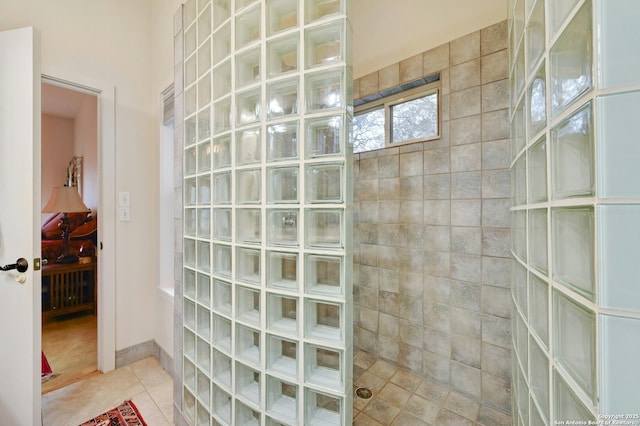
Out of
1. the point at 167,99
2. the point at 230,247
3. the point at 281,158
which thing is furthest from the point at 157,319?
the point at 281,158

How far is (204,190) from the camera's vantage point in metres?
1.17

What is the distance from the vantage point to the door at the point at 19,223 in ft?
4.03

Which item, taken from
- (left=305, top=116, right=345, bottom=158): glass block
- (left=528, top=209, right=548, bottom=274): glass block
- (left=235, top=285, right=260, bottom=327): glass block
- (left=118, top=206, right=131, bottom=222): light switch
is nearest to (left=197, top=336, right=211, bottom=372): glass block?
(left=235, top=285, right=260, bottom=327): glass block

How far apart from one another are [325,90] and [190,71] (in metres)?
0.89

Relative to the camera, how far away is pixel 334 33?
0.77 metres

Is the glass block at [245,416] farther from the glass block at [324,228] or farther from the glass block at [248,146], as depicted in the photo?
the glass block at [248,146]

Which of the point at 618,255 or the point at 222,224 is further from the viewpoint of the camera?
the point at 222,224

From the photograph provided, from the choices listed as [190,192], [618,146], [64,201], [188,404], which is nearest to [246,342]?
[188,404]

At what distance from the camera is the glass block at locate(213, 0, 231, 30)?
1.06 m

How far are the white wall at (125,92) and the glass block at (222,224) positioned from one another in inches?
58.0

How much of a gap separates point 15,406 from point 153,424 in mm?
637

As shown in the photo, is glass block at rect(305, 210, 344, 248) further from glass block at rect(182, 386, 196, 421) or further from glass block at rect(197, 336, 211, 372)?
glass block at rect(182, 386, 196, 421)

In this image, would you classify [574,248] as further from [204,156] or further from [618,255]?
[204,156]

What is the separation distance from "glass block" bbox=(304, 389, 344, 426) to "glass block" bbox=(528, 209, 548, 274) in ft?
2.19
